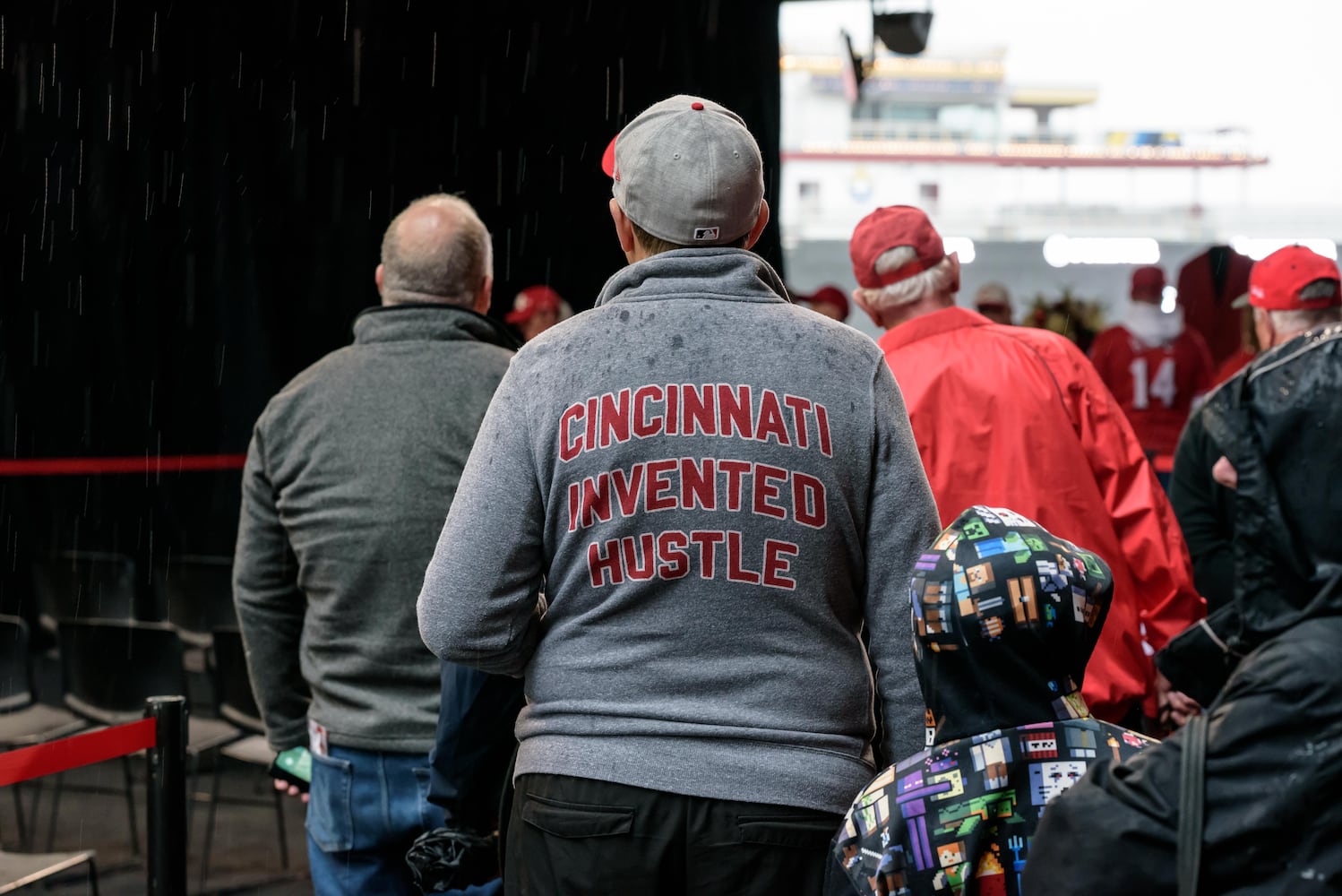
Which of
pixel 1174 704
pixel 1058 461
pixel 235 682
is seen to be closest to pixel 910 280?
pixel 1058 461

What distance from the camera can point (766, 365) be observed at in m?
1.72

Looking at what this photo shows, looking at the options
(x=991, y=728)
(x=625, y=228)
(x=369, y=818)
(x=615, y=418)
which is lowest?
(x=369, y=818)

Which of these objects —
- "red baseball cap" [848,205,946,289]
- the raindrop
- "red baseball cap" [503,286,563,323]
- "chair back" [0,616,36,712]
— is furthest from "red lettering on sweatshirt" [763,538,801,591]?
the raindrop

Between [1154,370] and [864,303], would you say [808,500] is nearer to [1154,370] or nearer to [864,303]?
[864,303]

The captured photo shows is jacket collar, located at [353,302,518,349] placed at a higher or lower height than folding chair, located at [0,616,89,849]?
higher

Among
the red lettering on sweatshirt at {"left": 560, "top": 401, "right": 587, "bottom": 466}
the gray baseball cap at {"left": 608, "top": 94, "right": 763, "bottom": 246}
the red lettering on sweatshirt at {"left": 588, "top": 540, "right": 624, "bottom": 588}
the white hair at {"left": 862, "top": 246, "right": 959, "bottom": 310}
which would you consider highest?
the gray baseball cap at {"left": 608, "top": 94, "right": 763, "bottom": 246}

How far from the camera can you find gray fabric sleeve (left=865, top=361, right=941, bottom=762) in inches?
69.2

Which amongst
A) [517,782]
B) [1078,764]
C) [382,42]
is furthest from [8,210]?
[1078,764]

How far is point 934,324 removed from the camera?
2809mm

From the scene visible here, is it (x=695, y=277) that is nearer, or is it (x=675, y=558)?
(x=675, y=558)

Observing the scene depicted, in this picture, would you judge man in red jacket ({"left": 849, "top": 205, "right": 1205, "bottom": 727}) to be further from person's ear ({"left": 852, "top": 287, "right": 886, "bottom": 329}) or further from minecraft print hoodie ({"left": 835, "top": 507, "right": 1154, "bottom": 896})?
minecraft print hoodie ({"left": 835, "top": 507, "right": 1154, "bottom": 896})

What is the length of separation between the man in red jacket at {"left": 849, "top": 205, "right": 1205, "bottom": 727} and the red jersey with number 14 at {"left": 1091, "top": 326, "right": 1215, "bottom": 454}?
4.24m

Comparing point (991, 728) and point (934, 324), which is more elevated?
point (934, 324)

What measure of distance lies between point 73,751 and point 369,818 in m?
0.71
